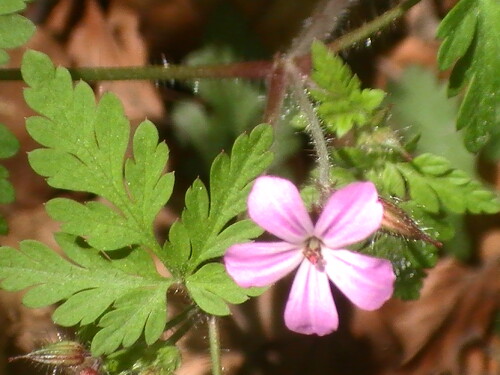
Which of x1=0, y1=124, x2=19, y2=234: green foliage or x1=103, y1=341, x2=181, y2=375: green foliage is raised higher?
x1=0, y1=124, x2=19, y2=234: green foliage

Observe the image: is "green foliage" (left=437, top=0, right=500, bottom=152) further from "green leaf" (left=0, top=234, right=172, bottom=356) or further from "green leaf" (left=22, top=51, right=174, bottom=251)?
"green leaf" (left=0, top=234, right=172, bottom=356)

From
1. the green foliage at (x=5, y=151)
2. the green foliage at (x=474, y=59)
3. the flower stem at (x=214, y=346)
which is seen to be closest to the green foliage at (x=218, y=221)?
the flower stem at (x=214, y=346)

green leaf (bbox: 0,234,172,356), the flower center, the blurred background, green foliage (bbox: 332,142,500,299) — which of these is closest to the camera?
the flower center

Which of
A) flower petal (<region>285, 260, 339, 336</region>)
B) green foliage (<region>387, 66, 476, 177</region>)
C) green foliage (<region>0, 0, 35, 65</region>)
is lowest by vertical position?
flower petal (<region>285, 260, 339, 336</region>)

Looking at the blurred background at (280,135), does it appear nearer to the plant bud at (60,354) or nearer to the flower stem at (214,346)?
the flower stem at (214,346)

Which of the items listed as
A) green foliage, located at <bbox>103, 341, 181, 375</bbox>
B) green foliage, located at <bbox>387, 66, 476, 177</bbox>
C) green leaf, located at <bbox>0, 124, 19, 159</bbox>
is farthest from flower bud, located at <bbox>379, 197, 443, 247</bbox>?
green foliage, located at <bbox>387, 66, 476, 177</bbox>

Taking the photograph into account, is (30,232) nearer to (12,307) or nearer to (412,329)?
(12,307)
